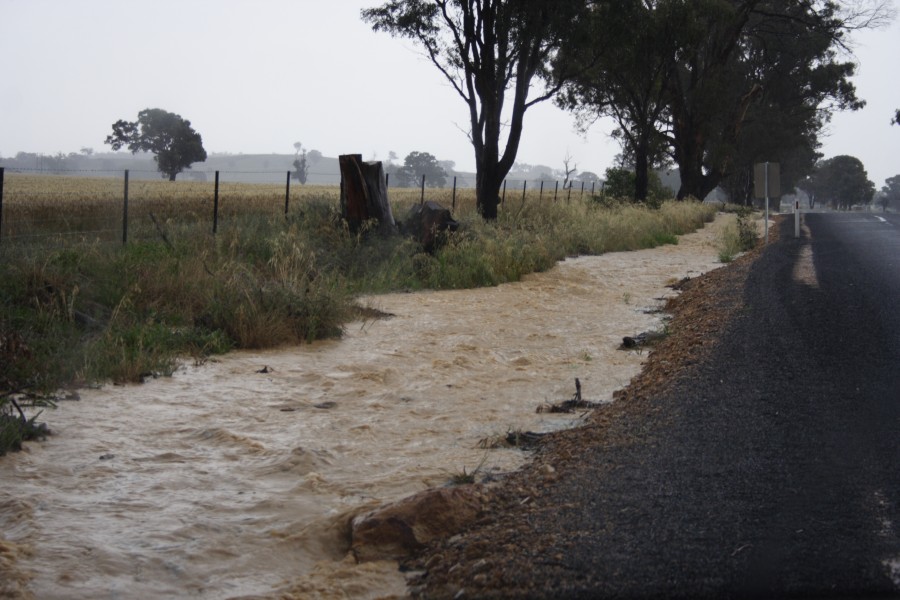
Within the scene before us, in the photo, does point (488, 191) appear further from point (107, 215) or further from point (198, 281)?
point (198, 281)

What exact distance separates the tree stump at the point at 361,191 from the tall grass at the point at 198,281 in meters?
0.27

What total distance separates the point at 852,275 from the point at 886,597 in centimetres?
1247

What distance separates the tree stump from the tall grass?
0.88 ft

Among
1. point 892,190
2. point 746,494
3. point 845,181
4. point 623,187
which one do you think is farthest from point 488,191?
point 892,190

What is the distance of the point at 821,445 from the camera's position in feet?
19.2

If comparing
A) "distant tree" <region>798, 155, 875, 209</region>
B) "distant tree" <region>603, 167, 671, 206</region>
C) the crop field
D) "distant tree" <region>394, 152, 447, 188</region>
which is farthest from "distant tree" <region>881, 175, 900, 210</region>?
the crop field

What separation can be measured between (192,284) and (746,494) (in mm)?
8682

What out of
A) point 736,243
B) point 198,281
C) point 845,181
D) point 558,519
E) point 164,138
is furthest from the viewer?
point 845,181

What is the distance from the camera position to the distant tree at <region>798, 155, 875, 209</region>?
120 m

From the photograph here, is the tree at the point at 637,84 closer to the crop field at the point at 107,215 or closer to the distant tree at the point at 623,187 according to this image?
the distant tree at the point at 623,187

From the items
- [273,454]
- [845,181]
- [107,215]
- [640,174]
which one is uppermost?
[845,181]

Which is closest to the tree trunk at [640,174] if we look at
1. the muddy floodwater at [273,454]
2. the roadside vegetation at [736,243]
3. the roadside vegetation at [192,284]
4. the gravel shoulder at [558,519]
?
the roadside vegetation at [736,243]

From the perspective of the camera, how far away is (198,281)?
486 inches

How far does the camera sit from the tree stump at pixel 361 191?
17625 mm
